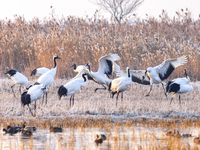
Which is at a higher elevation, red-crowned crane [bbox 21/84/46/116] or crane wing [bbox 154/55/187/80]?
crane wing [bbox 154/55/187/80]

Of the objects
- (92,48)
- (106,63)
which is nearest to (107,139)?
(106,63)

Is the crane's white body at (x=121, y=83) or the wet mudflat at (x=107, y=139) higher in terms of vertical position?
the crane's white body at (x=121, y=83)

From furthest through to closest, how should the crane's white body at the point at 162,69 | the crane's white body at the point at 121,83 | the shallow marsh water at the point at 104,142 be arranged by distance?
the crane's white body at the point at 162,69, the crane's white body at the point at 121,83, the shallow marsh water at the point at 104,142

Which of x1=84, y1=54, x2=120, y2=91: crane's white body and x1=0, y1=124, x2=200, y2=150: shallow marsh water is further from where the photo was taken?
x1=84, y1=54, x2=120, y2=91: crane's white body

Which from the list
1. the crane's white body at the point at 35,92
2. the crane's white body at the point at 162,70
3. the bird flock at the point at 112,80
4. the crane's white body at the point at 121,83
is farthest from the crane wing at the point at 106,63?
the crane's white body at the point at 35,92

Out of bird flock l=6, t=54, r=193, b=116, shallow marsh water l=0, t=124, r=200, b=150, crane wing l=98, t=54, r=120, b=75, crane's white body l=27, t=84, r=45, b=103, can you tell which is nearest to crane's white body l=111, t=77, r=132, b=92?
bird flock l=6, t=54, r=193, b=116

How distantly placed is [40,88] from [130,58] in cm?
581

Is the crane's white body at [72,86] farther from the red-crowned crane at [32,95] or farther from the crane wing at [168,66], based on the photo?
the crane wing at [168,66]

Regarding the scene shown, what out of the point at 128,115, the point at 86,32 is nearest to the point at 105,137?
the point at 128,115

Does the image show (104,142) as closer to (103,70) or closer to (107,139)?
(107,139)

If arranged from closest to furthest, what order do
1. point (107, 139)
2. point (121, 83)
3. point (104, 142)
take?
1. point (104, 142)
2. point (107, 139)
3. point (121, 83)

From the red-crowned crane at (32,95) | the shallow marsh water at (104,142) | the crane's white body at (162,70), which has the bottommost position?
the shallow marsh water at (104,142)

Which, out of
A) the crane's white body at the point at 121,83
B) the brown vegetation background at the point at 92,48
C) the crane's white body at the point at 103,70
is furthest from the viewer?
the brown vegetation background at the point at 92,48

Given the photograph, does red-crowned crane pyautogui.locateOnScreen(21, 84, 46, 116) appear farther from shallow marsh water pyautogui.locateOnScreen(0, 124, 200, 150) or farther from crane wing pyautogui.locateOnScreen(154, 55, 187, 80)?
crane wing pyautogui.locateOnScreen(154, 55, 187, 80)
